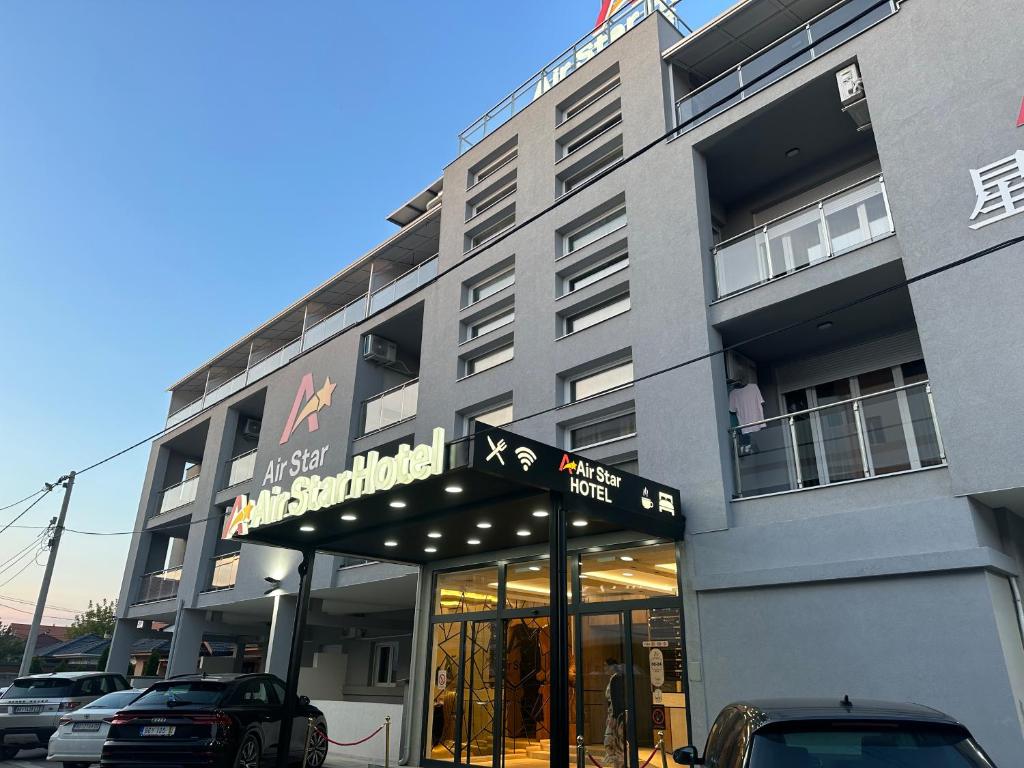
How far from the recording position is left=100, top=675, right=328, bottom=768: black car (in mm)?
9391

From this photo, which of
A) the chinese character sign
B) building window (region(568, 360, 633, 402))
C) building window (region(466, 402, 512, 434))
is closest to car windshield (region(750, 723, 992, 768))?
the chinese character sign

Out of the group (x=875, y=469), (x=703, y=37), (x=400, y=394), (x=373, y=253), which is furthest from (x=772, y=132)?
(x=373, y=253)

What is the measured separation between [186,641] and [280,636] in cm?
651

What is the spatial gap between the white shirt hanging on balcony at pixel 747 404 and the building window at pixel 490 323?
6296 millimetres

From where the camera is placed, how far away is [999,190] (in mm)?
9516

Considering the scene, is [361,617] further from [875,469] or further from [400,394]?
[875,469]

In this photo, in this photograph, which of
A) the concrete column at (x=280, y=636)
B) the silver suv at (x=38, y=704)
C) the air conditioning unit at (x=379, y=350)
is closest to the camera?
the silver suv at (x=38, y=704)

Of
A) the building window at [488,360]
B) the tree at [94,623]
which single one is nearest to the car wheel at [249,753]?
the building window at [488,360]

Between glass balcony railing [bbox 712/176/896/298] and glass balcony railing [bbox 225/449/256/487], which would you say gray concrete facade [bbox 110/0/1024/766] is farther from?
glass balcony railing [bbox 225/449/256/487]

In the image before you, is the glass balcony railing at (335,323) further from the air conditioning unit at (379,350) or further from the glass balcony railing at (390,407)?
the glass balcony railing at (390,407)

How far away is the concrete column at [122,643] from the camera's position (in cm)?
2703

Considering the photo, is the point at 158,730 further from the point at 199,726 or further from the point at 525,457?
the point at 525,457

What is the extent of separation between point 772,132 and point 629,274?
378 cm

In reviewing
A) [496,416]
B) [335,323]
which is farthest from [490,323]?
[335,323]
